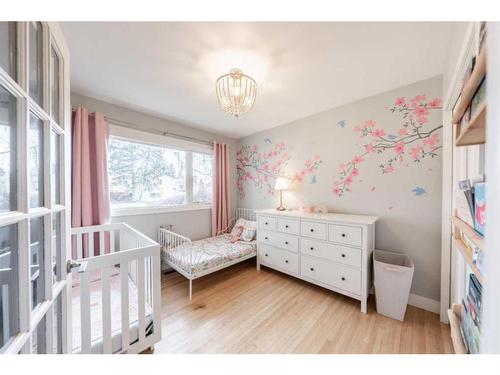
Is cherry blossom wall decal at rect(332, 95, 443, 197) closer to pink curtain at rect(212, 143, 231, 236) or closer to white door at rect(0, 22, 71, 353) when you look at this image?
pink curtain at rect(212, 143, 231, 236)

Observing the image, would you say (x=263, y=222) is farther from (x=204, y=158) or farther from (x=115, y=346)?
(x=115, y=346)

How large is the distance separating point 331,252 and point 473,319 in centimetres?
125

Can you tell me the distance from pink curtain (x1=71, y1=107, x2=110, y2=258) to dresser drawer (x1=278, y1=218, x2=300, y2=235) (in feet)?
6.59

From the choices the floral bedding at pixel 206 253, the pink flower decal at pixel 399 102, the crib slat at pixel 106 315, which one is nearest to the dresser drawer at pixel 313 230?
the floral bedding at pixel 206 253

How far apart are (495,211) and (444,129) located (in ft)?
5.59

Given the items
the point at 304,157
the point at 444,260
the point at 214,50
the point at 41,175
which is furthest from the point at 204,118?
the point at 444,260

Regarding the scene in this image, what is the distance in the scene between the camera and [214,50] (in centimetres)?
128

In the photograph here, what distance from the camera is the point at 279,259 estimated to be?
2312mm

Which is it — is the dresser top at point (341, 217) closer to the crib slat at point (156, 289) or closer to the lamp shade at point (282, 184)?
the lamp shade at point (282, 184)

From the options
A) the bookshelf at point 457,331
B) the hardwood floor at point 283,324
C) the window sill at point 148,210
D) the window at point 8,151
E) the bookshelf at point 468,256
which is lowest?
the hardwood floor at point 283,324

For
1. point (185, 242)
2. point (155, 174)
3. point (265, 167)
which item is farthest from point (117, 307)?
point (265, 167)

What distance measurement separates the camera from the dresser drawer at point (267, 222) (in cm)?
237

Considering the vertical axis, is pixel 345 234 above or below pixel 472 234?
below

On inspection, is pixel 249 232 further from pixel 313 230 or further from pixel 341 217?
pixel 341 217
